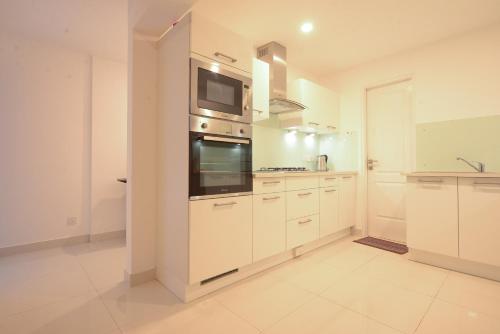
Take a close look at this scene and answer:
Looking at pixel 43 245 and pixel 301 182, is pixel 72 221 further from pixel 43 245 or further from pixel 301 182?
pixel 301 182

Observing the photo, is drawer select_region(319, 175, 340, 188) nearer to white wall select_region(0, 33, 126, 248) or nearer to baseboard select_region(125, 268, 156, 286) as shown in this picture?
baseboard select_region(125, 268, 156, 286)

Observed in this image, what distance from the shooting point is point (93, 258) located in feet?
8.38

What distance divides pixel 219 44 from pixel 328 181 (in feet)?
6.45

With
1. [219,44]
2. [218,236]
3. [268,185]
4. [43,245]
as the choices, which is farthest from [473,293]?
[43,245]

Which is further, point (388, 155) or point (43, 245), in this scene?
point (388, 155)

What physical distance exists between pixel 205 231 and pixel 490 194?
2420mm

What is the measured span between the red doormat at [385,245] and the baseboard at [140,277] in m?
2.49

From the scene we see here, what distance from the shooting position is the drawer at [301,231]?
7.86 ft

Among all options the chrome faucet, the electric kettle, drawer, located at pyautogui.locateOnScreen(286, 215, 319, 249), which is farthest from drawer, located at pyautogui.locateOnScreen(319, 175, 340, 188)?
the chrome faucet

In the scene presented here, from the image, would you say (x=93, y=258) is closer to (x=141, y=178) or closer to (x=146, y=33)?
(x=141, y=178)

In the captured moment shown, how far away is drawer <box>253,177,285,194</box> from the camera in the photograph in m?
2.09

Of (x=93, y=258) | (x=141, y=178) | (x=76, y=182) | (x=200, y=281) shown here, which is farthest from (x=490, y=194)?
(x=76, y=182)

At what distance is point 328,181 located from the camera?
9.61ft

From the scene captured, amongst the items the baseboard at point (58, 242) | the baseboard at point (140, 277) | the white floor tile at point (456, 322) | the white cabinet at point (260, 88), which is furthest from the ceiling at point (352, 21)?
the baseboard at point (58, 242)
